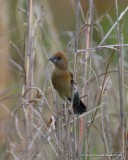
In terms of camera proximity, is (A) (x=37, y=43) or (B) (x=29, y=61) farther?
(A) (x=37, y=43)

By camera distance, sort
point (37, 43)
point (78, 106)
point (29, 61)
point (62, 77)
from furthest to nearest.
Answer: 1. point (37, 43)
2. point (62, 77)
3. point (29, 61)
4. point (78, 106)

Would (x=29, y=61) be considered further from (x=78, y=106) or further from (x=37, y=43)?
(x=37, y=43)

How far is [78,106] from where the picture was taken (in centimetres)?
346

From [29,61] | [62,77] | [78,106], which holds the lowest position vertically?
[78,106]

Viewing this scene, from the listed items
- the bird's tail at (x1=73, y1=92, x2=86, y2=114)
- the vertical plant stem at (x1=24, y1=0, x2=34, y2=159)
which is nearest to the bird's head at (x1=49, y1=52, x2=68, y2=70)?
the vertical plant stem at (x1=24, y1=0, x2=34, y2=159)

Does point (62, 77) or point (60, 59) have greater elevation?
point (60, 59)

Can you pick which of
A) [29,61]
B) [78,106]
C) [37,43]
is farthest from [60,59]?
[37,43]

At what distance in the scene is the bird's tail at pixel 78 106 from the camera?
3.43 meters

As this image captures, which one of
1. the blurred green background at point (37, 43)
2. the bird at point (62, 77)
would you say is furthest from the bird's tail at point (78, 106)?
the blurred green background at point (37, 43)

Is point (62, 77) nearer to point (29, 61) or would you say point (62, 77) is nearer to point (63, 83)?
point (63, 83)

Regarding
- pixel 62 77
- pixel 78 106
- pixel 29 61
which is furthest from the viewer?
pixel 62 77

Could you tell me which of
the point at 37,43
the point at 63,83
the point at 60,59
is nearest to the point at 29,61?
the point at 60,59

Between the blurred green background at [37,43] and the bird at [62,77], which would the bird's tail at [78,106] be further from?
the blurred green background at [37,43]

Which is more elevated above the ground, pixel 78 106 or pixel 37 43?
pixel 37 43
